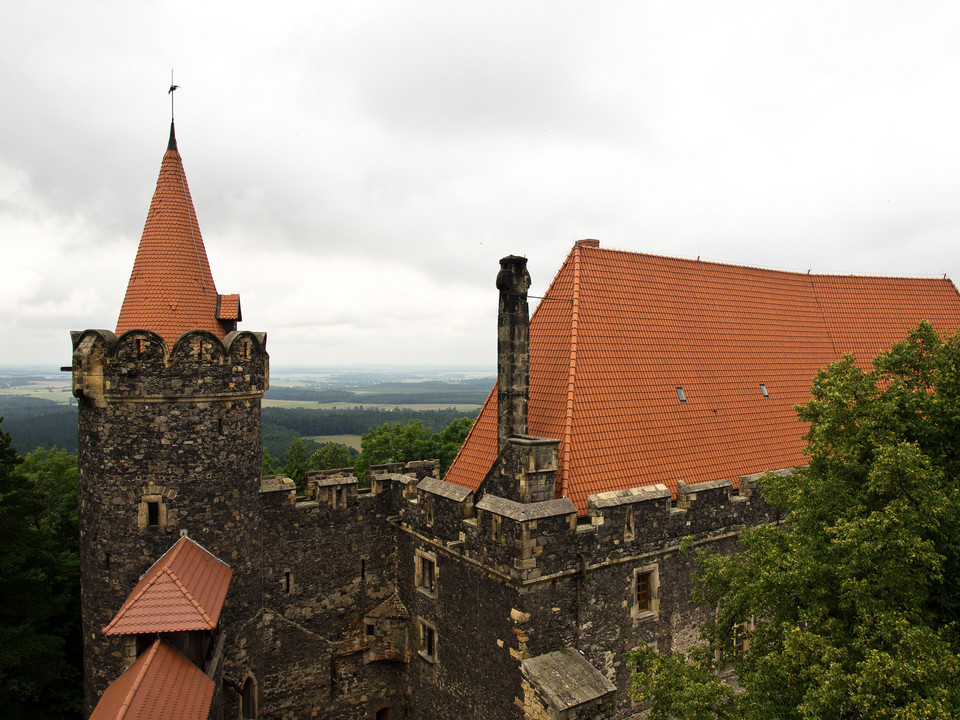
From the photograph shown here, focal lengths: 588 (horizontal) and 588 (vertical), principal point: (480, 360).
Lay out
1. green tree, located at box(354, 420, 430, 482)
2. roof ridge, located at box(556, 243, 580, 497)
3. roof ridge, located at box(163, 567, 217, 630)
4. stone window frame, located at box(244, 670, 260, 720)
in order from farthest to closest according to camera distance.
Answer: green tree, located at box(354, 420, 430, 482), stone window frame, located at box(244, 670, 260, 720), roof ridge, located at box(556, 243, 580, 497), roof ridge, located at box(163, 567, 217, 630)

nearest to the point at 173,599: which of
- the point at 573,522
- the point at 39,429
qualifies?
the point at 573,522

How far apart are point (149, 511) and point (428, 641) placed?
21.7ft

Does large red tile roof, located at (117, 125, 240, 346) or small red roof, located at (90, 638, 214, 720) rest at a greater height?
large red tile roof, located at (117, 125, 240, 346)

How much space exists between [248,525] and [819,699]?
10.4 metres

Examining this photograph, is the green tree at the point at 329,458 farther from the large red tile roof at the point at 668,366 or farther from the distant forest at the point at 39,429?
the distant forest at the point at 39,429

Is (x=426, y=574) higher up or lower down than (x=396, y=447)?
lower down

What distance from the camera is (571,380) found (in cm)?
1224

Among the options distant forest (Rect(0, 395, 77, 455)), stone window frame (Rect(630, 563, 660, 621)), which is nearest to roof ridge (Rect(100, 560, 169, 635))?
stone window frame (Rect(630, 563, 660, 621))

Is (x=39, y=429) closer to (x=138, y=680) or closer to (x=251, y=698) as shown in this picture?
(x=251, y=698)

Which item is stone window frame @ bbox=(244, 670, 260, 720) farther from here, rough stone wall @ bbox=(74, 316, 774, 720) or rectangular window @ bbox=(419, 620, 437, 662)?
rectangular window @ bbox=(419, 620, 437, 662)

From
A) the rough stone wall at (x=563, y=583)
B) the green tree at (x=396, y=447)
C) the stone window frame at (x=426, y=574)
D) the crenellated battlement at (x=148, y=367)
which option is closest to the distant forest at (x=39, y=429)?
the green tree at (x=396, y=447)

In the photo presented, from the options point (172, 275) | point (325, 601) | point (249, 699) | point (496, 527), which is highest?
point (172, 275)

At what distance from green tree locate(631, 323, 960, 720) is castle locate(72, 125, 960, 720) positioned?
8.19 ft

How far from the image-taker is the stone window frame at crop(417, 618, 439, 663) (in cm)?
1314
